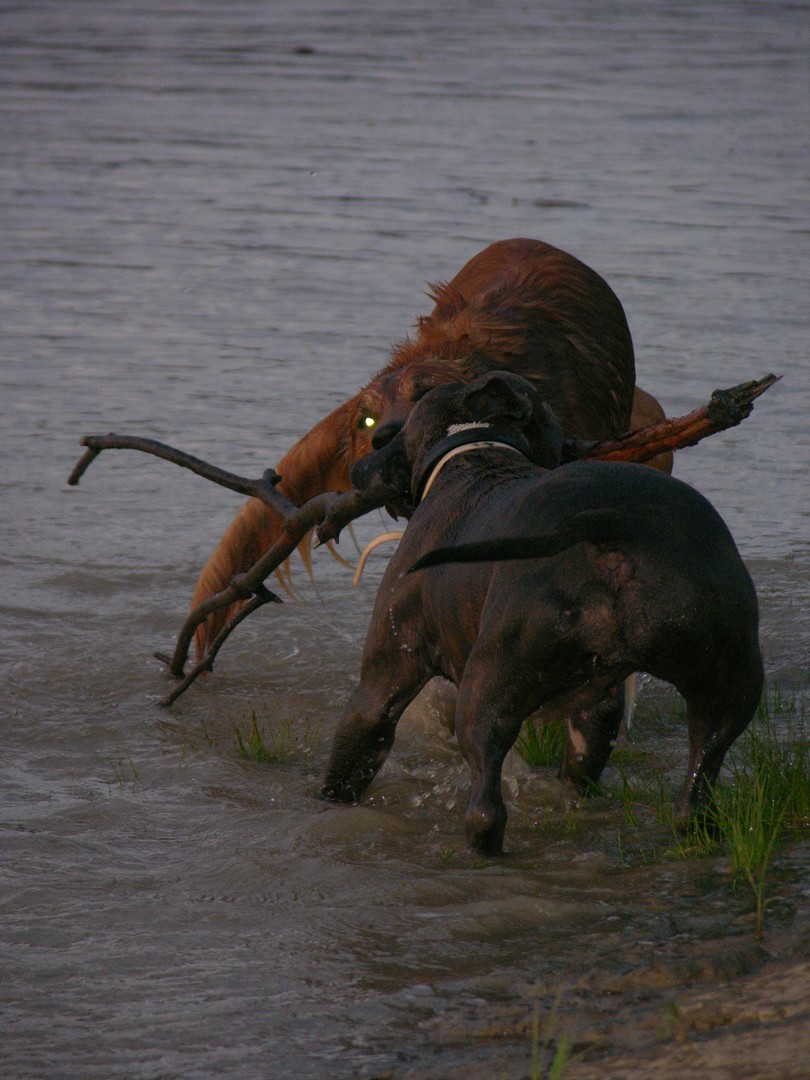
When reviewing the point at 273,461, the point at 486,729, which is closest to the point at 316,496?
the point at 486,729

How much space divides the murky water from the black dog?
1.53 ft

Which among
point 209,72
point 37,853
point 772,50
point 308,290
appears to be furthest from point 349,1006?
point 772,50

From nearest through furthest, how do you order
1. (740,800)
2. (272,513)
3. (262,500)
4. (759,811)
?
(759,811)
(740,800)
(262,500)
(272,513)

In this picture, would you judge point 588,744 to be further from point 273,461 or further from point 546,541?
point 273,461

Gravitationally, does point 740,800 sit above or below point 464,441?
below

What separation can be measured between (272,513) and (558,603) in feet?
10.1

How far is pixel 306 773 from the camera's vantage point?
209 inches

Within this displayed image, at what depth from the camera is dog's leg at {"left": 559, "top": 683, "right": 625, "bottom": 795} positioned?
4730mm

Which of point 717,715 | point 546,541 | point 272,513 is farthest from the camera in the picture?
point 272,513

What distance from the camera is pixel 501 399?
455 centimetres

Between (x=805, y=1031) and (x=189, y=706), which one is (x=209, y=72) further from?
(x=805, y=1031)

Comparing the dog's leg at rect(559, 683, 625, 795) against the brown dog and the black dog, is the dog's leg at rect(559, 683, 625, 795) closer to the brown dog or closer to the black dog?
the black dog

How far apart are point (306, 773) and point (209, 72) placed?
19.2m

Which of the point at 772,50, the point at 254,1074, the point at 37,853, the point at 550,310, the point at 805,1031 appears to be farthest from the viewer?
the point at 772,50
